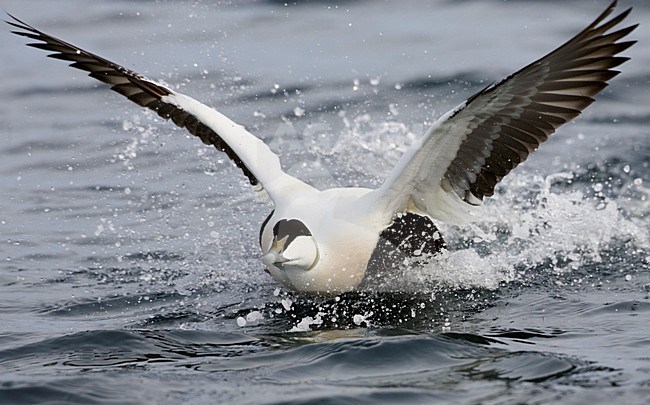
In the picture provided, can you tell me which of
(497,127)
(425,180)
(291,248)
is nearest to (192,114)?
(291,248)

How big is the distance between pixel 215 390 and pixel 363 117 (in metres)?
5.85

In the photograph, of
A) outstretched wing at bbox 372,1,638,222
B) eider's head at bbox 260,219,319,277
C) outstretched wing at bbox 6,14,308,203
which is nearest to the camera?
outstretched wing at bbox 372,1,638,222

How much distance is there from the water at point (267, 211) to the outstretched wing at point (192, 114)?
64 centimetres

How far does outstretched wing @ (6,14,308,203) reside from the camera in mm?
6913

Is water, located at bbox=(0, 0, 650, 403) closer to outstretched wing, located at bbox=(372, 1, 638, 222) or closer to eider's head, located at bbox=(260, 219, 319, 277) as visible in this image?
eider's head, located at bbox=(260, 219, 319, 277)

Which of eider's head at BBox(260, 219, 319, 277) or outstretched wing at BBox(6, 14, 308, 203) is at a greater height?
outstretched wing at BBox(6, 14, 308, 203)

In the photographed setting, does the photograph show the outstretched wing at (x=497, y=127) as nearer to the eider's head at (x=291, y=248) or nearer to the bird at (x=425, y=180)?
the bird at (x=425, y=180)

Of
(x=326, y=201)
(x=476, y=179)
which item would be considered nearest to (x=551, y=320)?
(x=476, y=179)

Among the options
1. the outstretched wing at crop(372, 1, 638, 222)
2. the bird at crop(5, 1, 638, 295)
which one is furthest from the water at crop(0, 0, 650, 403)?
the outstretched wing at crop(372, 1, 638, 222)

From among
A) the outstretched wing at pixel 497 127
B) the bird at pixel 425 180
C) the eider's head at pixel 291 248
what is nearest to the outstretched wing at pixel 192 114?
the bird at pixel 425 180

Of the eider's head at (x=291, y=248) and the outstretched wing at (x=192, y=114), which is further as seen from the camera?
the outstretched wing at (x=192, y=114)

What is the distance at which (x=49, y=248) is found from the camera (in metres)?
8.01

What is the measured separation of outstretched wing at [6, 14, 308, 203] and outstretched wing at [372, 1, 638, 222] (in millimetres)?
954

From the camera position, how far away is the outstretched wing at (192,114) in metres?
6.91
